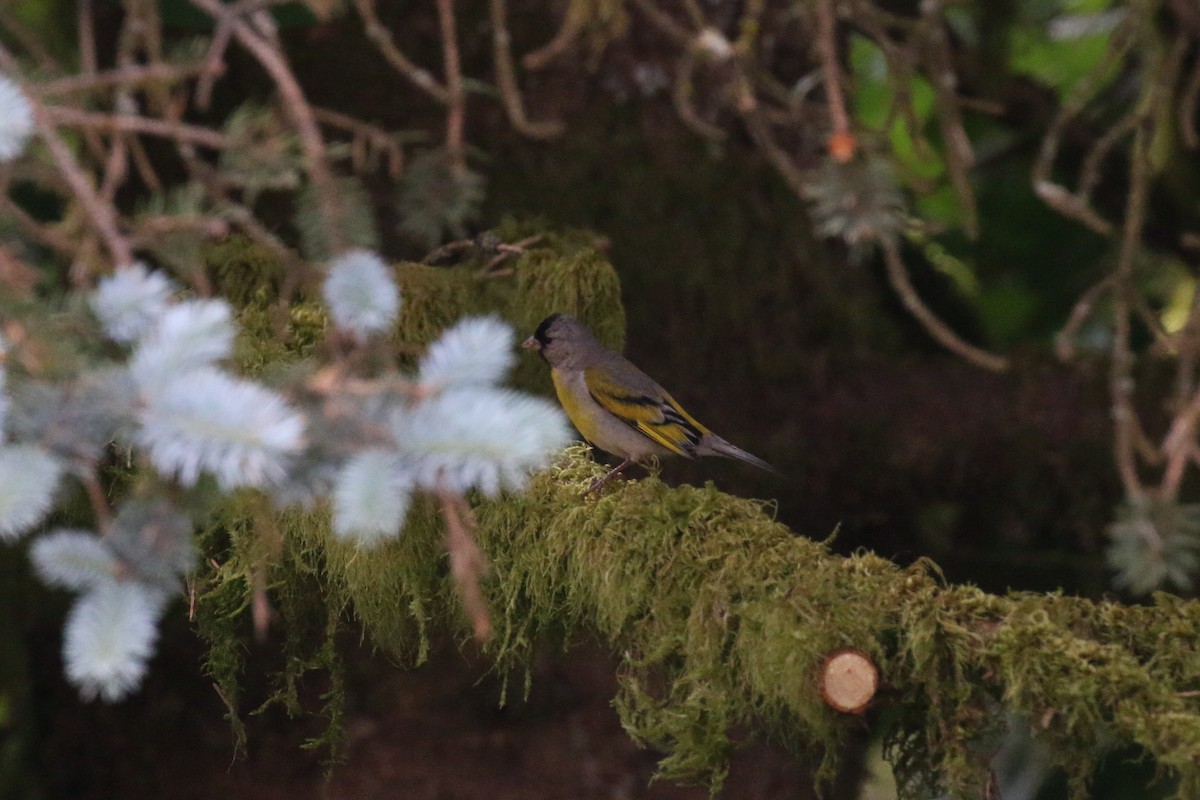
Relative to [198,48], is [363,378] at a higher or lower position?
lower

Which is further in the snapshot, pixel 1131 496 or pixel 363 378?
pixel 1131 496

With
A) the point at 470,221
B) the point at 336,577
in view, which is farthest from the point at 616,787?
the point at 470,221

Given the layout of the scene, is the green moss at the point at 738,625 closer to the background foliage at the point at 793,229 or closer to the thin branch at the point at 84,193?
the background foliage at the point at 793,229

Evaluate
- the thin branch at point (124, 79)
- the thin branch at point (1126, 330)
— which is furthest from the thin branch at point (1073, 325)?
the thin branch at point (124, 79)

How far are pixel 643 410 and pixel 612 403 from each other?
111 millimetres

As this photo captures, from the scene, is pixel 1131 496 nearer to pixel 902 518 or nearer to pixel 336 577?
pixel 336 577

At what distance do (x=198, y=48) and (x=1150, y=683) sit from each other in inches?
82.1

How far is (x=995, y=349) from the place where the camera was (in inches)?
307

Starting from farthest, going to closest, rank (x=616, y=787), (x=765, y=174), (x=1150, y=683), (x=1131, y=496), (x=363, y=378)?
(x=765, y=174) < (x=616, y=787) < (x=1131, y=496) < (x=1150, y=683) < (x=363, y=378)

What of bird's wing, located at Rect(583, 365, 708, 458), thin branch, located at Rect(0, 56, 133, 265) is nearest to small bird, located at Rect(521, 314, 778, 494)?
bird's wing, located at Rect(583, 365, 708, 458)

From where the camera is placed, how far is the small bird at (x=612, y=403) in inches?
182

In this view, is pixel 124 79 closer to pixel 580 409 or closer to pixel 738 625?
pixel 738 625

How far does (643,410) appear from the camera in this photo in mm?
4648

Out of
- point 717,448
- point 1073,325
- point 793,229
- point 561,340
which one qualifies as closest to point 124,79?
point 1073,325
